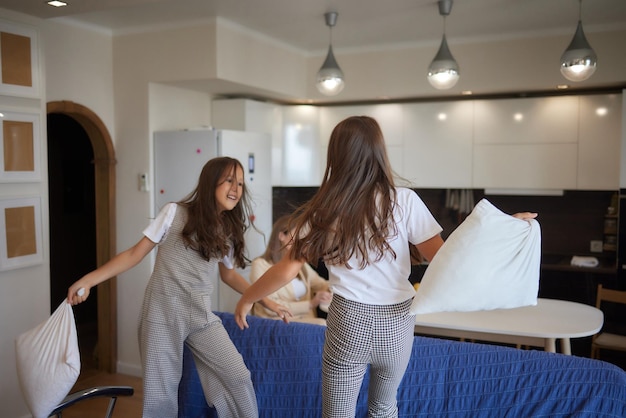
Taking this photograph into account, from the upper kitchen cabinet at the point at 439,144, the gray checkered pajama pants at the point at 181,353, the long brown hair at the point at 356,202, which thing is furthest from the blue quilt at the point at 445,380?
the upper kitchen cabinet at the point at 439,144

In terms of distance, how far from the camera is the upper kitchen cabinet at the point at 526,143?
15.6 ft

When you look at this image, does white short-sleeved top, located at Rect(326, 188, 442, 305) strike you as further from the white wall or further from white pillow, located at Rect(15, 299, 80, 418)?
the white wall

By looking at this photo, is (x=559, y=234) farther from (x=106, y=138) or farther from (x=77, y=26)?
(x=77, y=26)

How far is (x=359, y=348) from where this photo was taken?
1.86 metres

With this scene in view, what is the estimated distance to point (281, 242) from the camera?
3.75m

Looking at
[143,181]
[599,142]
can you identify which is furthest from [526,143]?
[143,181]

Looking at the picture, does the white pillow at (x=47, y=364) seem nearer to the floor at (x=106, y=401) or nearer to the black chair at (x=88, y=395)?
the black chair at (x=88, y=395)

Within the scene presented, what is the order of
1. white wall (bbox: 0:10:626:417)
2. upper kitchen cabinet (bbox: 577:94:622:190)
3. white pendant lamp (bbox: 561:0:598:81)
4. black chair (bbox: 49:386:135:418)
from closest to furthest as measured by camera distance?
black chair (bbox: 49:386:135:418)
white pendant lamp (bbox: 561:0:598:81)
white wall (bbox: 0:10:626:417)
upper kitchen cabinet (bbox: 577:94:622:190)

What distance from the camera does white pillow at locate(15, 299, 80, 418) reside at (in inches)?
92.7

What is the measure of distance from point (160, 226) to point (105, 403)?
2142 millimetres

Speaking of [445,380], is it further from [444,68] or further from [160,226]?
[444,68]

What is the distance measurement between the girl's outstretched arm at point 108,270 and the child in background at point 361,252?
88 centimetres

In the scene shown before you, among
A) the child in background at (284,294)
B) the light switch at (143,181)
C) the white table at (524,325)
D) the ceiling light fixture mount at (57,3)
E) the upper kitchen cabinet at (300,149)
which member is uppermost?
the ceiling light fixture mount at (57,3)

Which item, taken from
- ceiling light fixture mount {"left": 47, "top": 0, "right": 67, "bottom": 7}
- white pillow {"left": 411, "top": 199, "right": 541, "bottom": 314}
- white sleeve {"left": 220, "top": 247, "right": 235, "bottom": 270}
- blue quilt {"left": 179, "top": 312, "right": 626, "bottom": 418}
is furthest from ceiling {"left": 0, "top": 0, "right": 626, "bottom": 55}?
white pillow {"left": 411, "top": 199, "right": 541, "bottom": 314}
